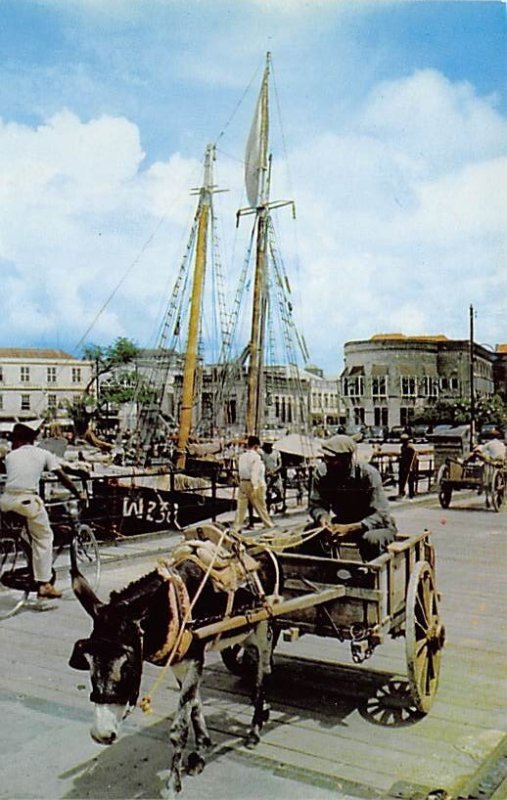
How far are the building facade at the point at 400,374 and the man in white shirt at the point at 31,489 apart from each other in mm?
8216

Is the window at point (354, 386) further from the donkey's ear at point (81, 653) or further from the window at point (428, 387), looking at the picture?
the donkey's ear at point (81, 653)

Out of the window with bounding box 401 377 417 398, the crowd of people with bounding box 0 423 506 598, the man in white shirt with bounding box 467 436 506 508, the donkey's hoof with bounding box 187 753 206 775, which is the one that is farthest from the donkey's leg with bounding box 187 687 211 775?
the window with bounding box 401 377 417 398

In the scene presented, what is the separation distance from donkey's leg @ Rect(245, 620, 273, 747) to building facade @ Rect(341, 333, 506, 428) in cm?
932

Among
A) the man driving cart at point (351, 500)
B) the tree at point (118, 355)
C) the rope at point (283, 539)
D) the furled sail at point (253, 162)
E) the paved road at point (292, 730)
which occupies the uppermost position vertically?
the furled sail at point (253, 162)

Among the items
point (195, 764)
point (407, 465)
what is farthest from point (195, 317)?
point (195, 764)

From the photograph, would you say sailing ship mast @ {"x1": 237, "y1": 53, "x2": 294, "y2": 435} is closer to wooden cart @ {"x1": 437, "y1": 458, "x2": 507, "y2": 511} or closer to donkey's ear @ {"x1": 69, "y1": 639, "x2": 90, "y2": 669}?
wooden cart @ {"x1": 437, "y1": 458, "x2": 507, "y2": 511}

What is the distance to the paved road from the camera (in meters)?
3.21

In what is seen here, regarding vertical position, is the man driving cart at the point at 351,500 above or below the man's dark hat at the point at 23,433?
below

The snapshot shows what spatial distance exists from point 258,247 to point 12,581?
13.6 meters

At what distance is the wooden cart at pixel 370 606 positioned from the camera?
382 cm

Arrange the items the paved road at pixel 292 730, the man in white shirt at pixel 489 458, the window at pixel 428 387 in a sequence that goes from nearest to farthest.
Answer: the paved road at pixel 292 730 → the man in white shirt at pixel 489 458 → the window at pixel 428 387

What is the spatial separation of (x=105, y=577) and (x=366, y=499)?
3.70 m

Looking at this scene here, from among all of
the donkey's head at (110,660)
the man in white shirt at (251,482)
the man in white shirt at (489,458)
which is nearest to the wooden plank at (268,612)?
the donkey's head at (110,660)

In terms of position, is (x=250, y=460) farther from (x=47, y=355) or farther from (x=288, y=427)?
(x=288, y=427)
